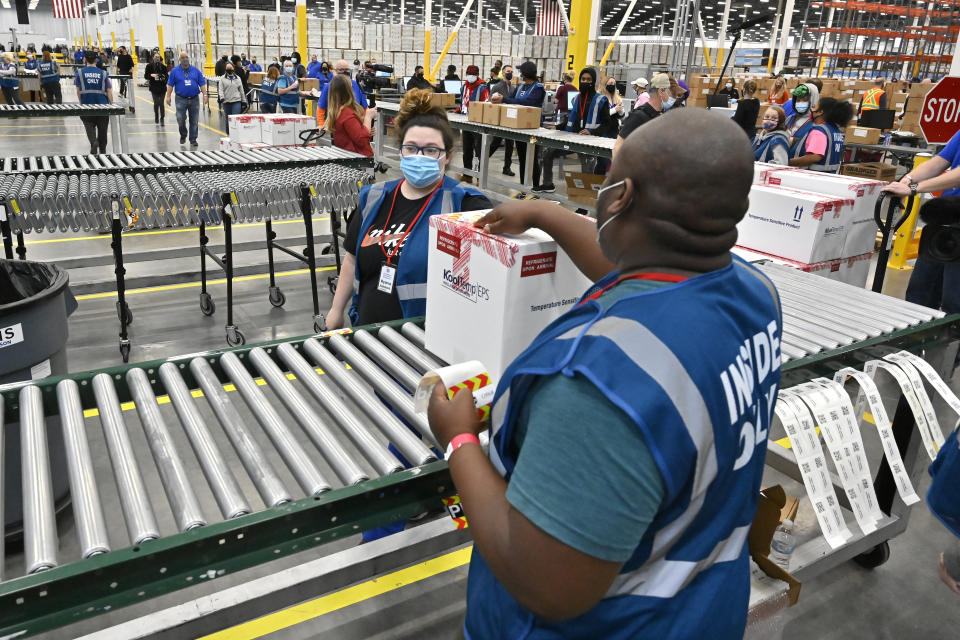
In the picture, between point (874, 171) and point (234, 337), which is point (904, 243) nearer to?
point (874, 171)

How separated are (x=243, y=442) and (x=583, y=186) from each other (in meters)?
6.52

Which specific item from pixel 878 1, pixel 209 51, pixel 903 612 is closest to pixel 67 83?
pixel 209 51

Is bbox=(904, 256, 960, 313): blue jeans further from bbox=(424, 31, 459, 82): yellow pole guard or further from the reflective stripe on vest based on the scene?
bbox=(424, 31, 459, 82): yellow pole guard

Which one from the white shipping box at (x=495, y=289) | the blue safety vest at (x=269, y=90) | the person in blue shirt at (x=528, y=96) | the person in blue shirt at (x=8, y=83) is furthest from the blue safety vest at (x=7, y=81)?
the white shipping box at (x=495, y=289)

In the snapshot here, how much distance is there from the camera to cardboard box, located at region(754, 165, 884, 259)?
353 cm

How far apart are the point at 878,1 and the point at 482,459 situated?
2923 centimetres

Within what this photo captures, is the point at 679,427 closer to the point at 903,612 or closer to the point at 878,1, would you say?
the point at 903,612

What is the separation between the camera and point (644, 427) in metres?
0.80

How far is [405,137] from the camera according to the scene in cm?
277

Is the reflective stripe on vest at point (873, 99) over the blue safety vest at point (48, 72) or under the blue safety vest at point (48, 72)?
over

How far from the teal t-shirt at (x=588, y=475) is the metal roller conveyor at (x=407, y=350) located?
1079 mm

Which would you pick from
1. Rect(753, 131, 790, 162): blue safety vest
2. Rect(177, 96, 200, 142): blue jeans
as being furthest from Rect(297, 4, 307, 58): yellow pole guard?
Rect(753, 131, 790, 162): blue safety vest

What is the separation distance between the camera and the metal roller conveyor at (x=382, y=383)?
1633 millimetres

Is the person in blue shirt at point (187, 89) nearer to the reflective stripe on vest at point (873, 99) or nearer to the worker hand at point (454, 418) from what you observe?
the reflective stripe on vest at point (873, 99)
